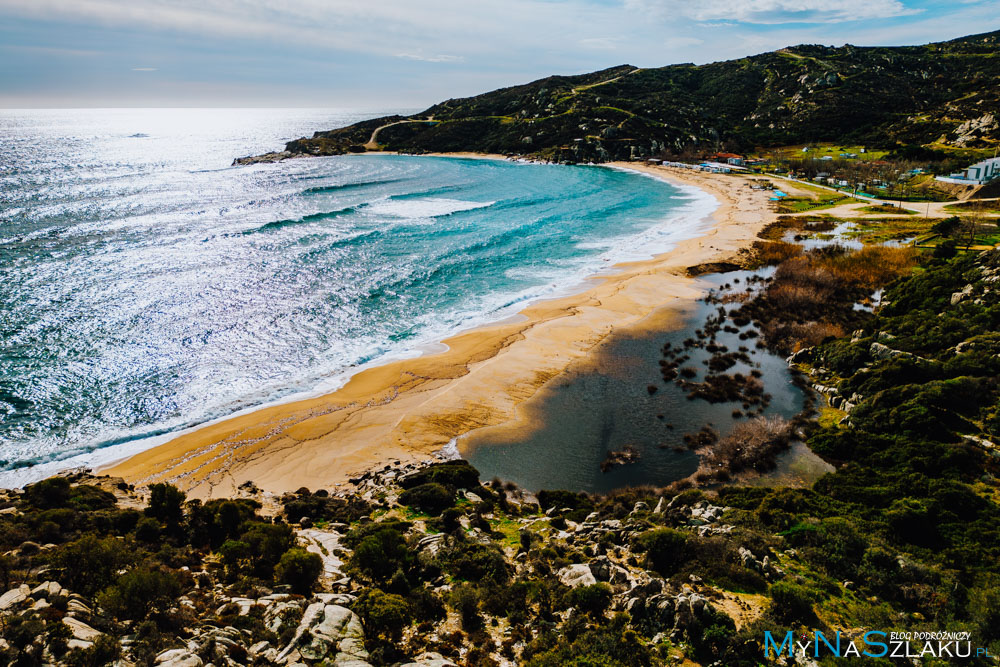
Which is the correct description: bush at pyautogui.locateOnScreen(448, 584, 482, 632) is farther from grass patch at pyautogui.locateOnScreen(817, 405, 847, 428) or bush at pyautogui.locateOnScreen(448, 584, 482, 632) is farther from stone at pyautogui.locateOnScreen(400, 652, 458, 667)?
grass patch at pyautogui.locateOnScreen(817, 405, 847, 428)

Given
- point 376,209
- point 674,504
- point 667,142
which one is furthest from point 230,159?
point 674,504

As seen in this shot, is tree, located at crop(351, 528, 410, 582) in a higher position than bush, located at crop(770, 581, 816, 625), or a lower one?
lower

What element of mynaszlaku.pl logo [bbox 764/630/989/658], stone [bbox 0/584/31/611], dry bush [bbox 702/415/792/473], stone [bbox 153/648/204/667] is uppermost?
stone [bbox 0/584/31/611]

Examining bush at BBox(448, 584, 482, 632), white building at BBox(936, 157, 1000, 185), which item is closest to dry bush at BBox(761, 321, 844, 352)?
bush at BBox(448, 584, 482, 632)

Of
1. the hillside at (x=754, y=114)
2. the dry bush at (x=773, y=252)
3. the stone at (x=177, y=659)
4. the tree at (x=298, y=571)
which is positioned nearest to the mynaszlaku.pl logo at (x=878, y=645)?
the tree at (x=298, y=571)

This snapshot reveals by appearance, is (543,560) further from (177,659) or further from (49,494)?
(49,494)

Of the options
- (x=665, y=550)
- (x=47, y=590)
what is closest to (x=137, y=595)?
(x=47, y=590)

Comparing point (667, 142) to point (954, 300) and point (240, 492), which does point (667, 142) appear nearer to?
point (954, 300)
